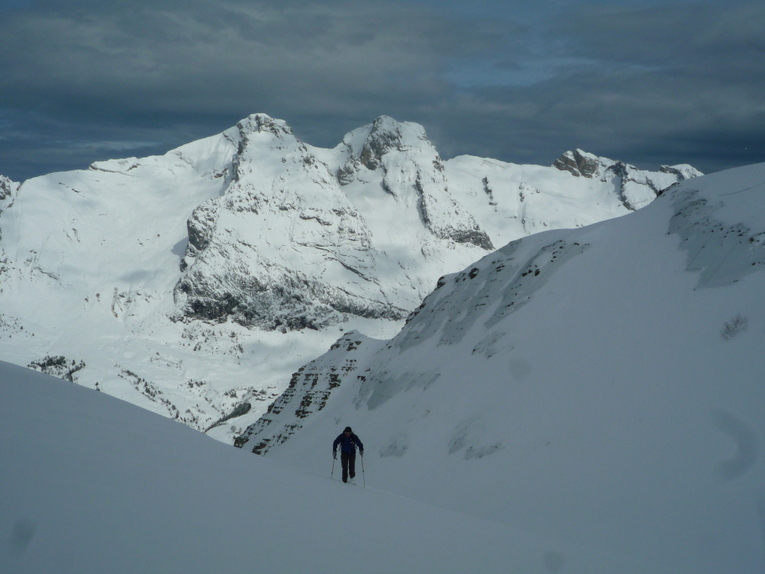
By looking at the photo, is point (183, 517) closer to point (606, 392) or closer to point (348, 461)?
point (348, 461)

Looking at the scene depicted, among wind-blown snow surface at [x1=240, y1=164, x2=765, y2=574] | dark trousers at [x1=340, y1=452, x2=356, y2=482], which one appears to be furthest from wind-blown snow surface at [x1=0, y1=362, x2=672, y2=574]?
wind-blown snow surface at [x1=240, y1=164, x2=765, y2=574]

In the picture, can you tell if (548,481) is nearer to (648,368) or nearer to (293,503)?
(648,368)

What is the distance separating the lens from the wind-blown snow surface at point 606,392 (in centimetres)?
1589

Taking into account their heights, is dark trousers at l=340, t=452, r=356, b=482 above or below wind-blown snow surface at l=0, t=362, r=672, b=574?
below

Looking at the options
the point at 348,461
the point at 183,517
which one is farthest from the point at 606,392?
the point at 183,517

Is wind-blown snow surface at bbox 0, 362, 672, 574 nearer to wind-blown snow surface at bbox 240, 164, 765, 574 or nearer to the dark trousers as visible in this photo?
the dark trousers

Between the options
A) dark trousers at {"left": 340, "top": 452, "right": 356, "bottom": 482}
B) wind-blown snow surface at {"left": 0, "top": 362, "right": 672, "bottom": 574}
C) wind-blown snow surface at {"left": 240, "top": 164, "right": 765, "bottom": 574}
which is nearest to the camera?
wind-blown snow surface at {"left": 0, "top": 362, "right": 672, "bottom": 574}

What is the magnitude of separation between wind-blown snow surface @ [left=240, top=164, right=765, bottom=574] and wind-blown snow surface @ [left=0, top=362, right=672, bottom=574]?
5.33 m

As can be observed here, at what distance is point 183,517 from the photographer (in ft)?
26.6

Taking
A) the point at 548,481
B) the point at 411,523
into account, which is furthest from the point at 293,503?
the point at 548,481

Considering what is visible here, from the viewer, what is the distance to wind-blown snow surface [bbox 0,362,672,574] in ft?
22.2

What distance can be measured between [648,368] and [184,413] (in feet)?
459

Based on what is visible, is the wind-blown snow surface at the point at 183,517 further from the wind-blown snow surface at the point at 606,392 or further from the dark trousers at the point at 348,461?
the wind-blown snow surface at the point at 606,392

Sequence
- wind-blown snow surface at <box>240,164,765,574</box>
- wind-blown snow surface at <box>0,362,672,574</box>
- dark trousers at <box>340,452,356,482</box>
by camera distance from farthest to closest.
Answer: dark trousers at <box>340,452,356,482</box> → wind-blown snow surface at <box>240,164,765,574</box> → wind-blown snow surface at <box>0,362,672,574</box>
